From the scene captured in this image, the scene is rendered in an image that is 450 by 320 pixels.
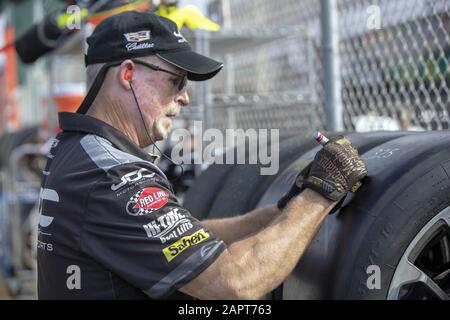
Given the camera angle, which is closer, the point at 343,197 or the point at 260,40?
the point at 343,197

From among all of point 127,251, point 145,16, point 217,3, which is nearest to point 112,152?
point 127,251

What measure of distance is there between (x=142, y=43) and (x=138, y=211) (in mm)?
618

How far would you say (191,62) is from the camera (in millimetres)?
2359

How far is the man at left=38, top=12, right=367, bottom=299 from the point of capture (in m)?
2.02

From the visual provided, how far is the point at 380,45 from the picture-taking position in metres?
4.48

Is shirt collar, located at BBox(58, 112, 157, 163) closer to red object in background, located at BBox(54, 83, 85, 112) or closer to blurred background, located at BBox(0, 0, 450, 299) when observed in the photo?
blurred background, located at BBox(0, 0, 450, 299)

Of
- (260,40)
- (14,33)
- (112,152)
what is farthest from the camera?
(14,33)

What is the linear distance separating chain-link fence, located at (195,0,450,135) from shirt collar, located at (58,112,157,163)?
143 cm

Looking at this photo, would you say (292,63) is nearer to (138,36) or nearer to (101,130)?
(138,36)

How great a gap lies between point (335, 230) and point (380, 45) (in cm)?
264

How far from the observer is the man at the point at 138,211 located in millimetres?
2020

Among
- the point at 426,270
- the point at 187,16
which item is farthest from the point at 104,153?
the point at 187,16

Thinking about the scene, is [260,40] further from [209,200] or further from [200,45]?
[209,200]

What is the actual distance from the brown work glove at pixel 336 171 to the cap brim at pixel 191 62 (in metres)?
0.52
